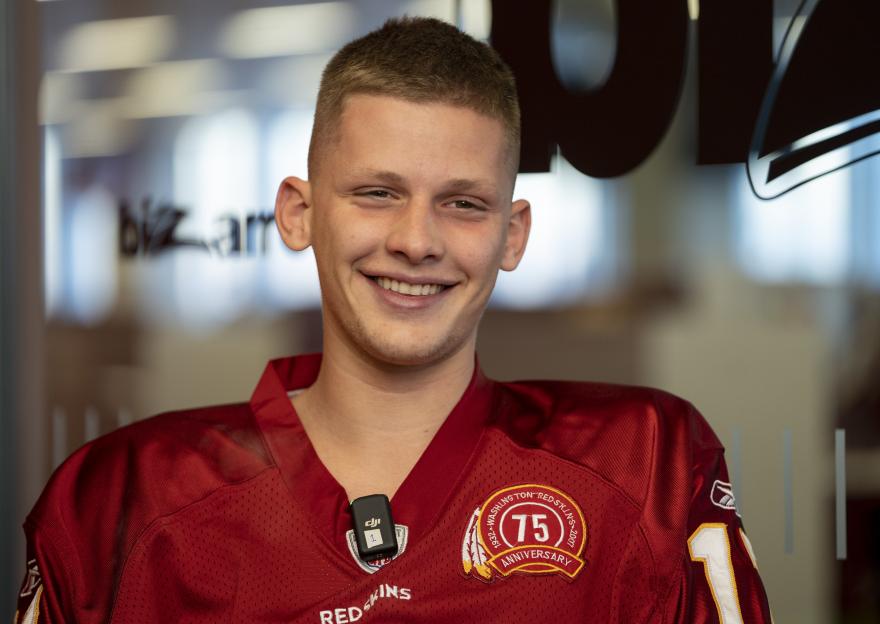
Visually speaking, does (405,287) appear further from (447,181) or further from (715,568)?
(715,568)

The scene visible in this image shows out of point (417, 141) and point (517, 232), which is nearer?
point (417, 141)

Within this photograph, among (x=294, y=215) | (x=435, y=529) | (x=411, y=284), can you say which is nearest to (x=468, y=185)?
(x=411, y=284)

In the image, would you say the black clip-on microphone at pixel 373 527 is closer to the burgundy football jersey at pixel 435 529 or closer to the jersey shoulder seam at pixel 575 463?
the burgundy football jersey at pixel 435 529

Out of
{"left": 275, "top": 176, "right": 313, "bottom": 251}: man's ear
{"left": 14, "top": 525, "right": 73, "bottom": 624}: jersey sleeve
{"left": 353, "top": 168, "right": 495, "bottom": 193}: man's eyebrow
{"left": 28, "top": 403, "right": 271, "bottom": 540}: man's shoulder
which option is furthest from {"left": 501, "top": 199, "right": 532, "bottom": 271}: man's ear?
{"left": 14, "top": 525, "right": 73, "bottom": 624}: jersey sleeve

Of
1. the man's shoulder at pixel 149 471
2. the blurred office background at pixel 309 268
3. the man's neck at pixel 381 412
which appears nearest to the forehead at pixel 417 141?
the man's neck at pixel 381 412

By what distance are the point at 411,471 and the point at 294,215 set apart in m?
0.37

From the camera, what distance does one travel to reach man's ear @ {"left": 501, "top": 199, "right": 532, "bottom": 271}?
1.47 m

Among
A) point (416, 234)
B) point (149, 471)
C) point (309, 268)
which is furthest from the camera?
point (309, 268)

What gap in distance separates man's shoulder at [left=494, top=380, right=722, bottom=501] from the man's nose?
0.26 metres

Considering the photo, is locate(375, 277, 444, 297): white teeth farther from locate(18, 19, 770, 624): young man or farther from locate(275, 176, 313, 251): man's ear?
locate(275, 176, 313, 251): man's ear

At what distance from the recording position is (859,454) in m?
1.85

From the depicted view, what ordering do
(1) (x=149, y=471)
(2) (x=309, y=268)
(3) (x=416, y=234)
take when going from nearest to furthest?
(3) (x=416, y=234), (1) (x=149, y=471), (2) (x=309, y=268)

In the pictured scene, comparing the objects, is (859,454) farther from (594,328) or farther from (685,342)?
(594,328)

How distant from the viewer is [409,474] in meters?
1.38
